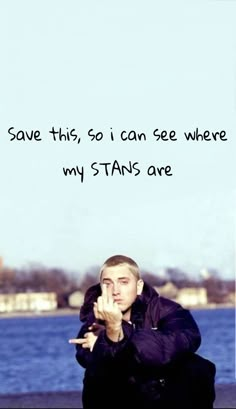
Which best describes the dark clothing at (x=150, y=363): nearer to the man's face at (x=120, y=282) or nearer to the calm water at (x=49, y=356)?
the man's face at (x=120, y=282)

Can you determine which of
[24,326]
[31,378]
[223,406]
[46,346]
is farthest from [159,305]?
[24,326]

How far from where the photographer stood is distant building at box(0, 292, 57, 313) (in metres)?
79.9

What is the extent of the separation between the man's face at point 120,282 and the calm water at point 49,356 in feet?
85.4

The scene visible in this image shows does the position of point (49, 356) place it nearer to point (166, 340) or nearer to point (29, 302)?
point (29, 302)

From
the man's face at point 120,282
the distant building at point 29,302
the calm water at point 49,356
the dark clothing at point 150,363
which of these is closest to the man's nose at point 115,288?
the man's face at point 120,282

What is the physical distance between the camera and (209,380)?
423 centimetres

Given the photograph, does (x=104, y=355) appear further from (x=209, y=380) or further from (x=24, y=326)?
(x=24, y=326)

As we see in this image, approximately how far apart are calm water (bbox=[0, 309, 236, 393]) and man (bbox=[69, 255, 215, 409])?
Result: 85.0 feet

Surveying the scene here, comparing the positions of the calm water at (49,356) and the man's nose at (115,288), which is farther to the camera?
the calm water at (49,356)

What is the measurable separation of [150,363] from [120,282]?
272mm

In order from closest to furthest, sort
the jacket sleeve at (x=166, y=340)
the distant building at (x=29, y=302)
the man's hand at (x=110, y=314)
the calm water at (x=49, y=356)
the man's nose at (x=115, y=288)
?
the man's hand at (x=110, y=314) < the jacket sleeve at (x=166, y=340) < the man's nose at (x=115, y=288) < the calm water at (x=49, y=356) < the distant building at (x=29, y=302)

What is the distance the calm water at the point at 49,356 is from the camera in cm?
3600

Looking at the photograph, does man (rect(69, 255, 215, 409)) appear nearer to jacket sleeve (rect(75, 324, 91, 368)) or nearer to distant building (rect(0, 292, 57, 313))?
jacket sleeve (rect(75, 324, 91, 368))

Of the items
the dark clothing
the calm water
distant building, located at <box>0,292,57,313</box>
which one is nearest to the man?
the dark clothing
